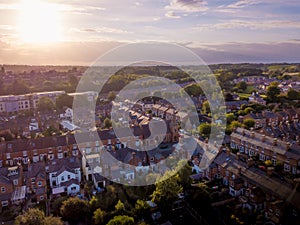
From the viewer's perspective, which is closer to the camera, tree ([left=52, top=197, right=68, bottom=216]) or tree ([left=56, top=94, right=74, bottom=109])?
tree ([left=52, top=197, right=68, bottom=216])

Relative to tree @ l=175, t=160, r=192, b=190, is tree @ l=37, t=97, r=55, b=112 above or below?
above

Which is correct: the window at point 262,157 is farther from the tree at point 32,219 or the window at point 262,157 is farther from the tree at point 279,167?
the tree at point 32,219

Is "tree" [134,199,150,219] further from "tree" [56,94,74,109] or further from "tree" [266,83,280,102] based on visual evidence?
"tree" [266,83,280,102]

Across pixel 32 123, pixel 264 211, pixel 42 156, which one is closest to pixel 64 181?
pixel 42 156

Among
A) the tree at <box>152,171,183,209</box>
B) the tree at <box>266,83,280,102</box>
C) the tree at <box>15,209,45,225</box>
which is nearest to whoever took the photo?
the tree at <box>15,209,45,225</box>

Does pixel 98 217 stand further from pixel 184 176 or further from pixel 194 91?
pixel 194 91

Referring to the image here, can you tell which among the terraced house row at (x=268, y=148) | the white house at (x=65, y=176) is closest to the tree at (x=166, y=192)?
the white house at (x=65, y=176)

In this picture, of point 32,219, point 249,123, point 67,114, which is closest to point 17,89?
point 67,114

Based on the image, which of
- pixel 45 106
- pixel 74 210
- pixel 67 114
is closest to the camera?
pixel 74 210

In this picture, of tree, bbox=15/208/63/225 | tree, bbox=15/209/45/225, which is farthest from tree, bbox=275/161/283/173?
tree, bbox=15/209/45/225
